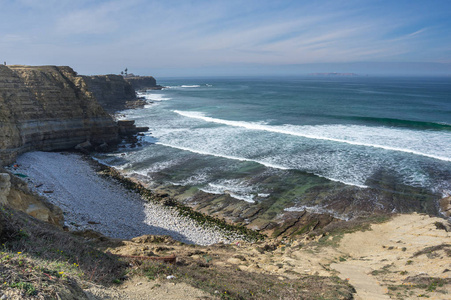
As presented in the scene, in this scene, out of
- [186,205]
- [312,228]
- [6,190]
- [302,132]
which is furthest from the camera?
[302,132]

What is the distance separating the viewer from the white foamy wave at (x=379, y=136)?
110ft

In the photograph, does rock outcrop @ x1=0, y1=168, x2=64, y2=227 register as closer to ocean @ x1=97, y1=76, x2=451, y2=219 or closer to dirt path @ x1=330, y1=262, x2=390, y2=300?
ocean @ x1=97, y1=76, x2=451, y2=219

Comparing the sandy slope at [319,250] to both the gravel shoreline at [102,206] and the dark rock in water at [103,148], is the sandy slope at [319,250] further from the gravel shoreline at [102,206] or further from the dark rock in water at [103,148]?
the dark rock in water at [103,148]

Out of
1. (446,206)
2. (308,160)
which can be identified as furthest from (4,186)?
(446,206)

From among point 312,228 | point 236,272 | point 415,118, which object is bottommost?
point 312,228

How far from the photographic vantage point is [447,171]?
26.9m

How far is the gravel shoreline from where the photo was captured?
18.4 meters

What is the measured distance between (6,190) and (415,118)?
58863 millimetres

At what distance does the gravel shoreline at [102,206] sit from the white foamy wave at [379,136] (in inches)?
1032

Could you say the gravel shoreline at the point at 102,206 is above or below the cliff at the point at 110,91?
below

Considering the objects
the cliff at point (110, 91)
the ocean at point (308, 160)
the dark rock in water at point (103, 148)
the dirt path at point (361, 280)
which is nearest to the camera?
the dirt path at point (361, 280)

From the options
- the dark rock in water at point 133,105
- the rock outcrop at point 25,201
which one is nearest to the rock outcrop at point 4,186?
the rock outcrop at point 25,201

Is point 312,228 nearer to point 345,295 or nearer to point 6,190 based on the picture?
point 345,295

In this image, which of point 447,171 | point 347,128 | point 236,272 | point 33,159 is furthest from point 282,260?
point 347,128
